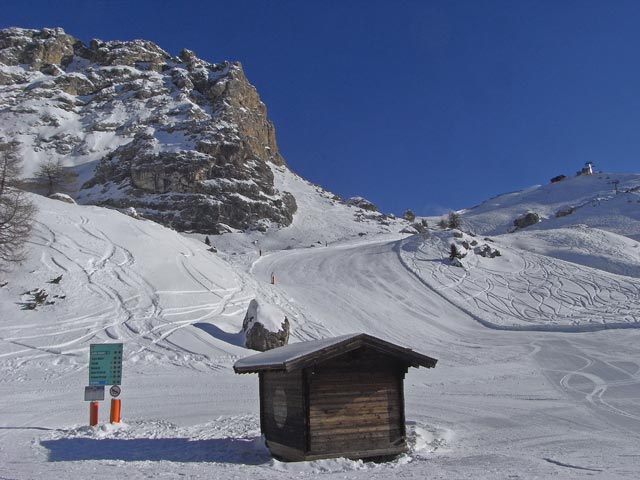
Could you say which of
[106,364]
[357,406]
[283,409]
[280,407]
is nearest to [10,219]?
[106,364]

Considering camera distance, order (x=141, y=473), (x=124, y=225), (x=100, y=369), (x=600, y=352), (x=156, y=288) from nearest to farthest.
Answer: (x=141, y=473)
(x=100, y=369)
(x=600, y=352)
(x=156, y=288)
(x=124, y=225)

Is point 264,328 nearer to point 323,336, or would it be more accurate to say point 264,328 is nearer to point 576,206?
point 323,336

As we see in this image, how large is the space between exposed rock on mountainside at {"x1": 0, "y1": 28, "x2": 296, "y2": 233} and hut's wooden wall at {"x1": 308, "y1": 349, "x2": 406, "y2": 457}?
2502 inches

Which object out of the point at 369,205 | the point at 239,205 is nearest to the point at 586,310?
the point at 239,205

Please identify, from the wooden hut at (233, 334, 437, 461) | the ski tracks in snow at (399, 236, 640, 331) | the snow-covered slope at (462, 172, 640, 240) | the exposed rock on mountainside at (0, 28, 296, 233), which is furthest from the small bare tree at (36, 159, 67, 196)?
the wooden hut at (233, 334, 437, 461)

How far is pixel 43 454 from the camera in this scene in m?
11.4

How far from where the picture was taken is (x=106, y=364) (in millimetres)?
14836

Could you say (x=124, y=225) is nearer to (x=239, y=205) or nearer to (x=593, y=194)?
(x=239, y=205)

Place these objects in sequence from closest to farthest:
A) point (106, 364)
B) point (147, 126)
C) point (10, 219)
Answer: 1. point (106, 364)
2. point (10, 219)
3. point (147, 126)

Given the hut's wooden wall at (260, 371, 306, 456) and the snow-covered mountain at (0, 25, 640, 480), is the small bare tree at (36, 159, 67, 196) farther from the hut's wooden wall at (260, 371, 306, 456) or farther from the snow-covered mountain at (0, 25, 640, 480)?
the hut's wooden wall at (260, 371, 306, 456)

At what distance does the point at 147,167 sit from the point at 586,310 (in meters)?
65.8

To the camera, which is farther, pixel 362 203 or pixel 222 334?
pixel 362 203

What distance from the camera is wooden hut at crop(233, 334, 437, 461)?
38.1 ft

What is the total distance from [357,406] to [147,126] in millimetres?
100791
